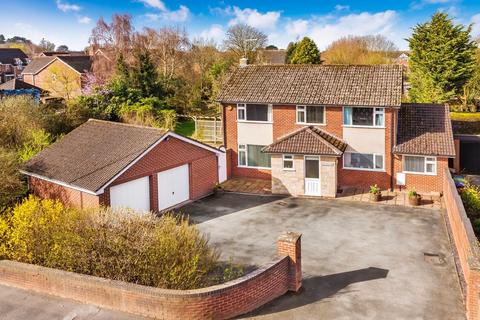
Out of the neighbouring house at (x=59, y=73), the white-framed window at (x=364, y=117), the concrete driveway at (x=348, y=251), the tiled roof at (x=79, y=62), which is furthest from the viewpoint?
the tiled roof at (x=79, y=62)

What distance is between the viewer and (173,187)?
22484 mm

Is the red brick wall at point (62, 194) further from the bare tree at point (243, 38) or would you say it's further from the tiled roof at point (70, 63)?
the bare tree at point (243, 38)

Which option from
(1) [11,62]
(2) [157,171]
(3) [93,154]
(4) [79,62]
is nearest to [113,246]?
(2) [157,171]

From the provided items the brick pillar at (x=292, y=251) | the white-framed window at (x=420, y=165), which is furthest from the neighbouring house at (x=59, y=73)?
the brick pillar at (x=292, y=251)

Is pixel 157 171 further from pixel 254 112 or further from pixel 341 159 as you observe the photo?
pixel 341 159

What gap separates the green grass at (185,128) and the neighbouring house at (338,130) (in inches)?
407

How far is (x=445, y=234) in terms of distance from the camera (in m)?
18.8

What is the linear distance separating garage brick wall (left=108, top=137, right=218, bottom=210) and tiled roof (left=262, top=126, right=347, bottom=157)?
10.1 feet

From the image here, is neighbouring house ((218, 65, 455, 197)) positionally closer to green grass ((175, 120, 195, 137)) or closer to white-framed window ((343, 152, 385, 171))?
white-framed window ((343, 152, 385, 171))

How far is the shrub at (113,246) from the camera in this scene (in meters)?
12.3

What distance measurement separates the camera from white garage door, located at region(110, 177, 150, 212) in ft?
63.7

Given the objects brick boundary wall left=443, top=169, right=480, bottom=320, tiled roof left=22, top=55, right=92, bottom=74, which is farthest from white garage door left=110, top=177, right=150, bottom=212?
tiled roof left=22, top=55, right=92, bottom=74

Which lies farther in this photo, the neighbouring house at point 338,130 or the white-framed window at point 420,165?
the neighbouring house at point 338,130

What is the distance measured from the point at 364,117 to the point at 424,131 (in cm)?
306
